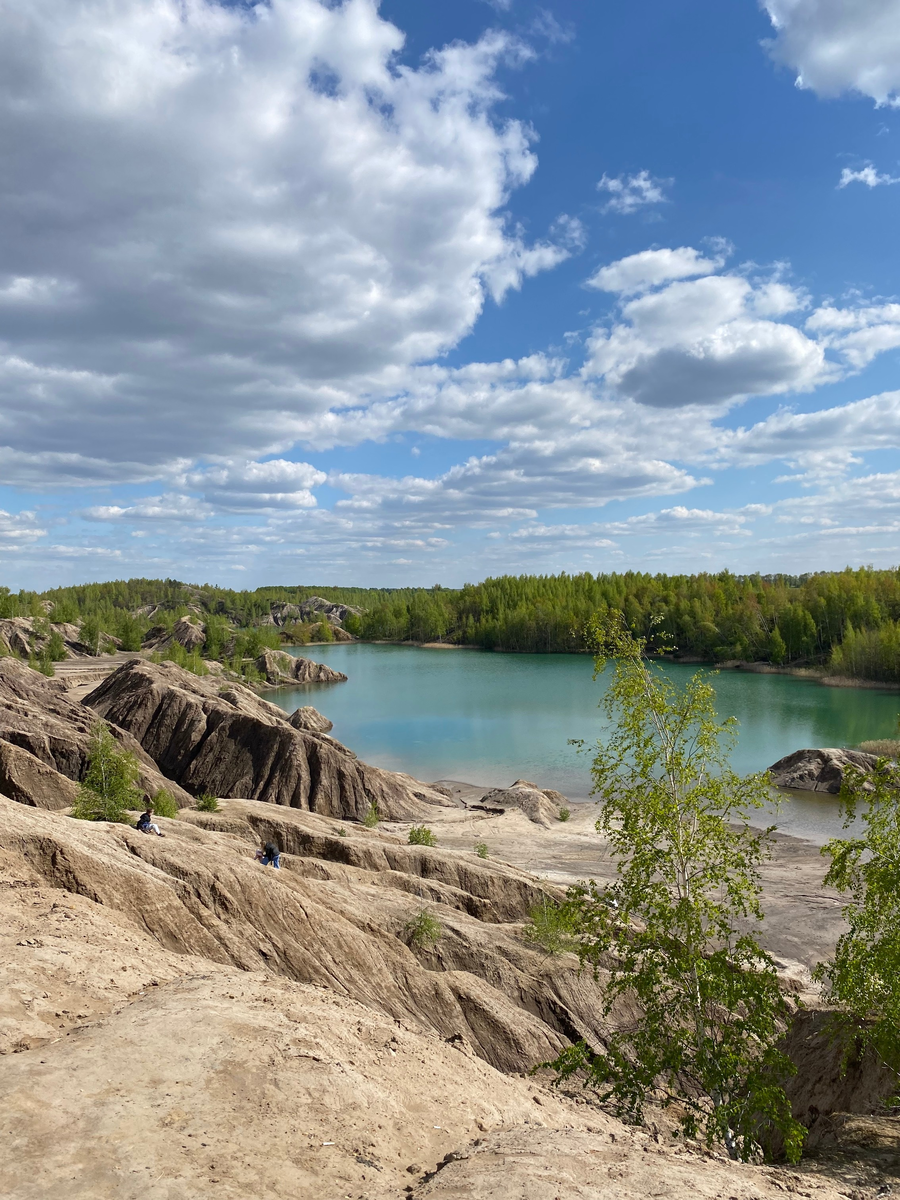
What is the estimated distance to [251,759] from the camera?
128ft

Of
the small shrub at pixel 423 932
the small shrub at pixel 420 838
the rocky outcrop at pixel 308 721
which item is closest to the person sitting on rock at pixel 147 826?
the small shrub at pixel 423 932

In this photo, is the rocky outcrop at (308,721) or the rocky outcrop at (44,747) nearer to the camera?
the rocky outcrop at (44,747)

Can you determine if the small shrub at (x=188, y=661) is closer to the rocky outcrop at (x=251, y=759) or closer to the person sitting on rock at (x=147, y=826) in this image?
the rocky outcrop at (x=251, y=759)

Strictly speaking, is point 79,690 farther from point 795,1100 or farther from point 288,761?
point 795,1100

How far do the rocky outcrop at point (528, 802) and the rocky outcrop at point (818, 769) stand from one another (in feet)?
57.2

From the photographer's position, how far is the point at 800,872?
33.8 meters

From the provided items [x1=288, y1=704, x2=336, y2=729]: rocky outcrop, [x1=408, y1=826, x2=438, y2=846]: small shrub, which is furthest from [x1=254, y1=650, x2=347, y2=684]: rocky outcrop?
[x1=408, y1=826, x2=438, y2=846]: small shrub

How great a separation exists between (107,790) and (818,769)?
153 feet

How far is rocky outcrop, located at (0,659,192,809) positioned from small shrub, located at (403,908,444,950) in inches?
558

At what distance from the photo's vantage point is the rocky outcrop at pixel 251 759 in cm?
3797

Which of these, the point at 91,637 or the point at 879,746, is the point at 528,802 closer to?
the point at 879,746

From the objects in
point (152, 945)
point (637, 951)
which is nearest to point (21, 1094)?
point (152, 945)

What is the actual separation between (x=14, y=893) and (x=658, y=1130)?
12285 mm

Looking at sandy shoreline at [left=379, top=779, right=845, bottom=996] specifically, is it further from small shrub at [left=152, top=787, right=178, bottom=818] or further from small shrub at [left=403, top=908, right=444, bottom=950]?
small shrub at [left=152, top=787, right=178, bottom=818]
